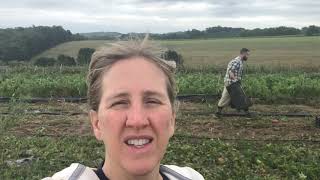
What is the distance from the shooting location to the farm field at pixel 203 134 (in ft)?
23.6

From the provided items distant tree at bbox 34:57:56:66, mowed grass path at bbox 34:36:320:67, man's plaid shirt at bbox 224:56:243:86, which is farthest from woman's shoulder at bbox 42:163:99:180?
mowed grass path at bbox 34:36:320:67

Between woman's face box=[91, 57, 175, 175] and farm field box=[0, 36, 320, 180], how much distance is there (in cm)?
50

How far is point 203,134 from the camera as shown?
10.2m

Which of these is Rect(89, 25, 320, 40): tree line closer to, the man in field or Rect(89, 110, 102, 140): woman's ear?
the man in field

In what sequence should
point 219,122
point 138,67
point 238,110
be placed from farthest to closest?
point 238,110 → point 219,122 → point 138,67

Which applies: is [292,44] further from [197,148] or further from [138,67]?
[138,67]

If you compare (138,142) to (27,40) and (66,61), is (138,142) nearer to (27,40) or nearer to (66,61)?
(66,61)

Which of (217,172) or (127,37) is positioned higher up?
(127,37)

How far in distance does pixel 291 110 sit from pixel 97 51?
1220cm

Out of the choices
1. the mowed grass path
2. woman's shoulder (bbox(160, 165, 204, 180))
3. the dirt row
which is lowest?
the mowed grass path

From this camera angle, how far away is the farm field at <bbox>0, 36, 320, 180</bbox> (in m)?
7.20

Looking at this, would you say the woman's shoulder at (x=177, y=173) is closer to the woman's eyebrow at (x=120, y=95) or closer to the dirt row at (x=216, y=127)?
the woman's eyebrow at (x=120, y=95)

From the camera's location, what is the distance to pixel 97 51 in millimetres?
1703

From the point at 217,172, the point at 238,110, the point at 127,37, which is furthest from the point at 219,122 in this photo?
the point at 127,37
